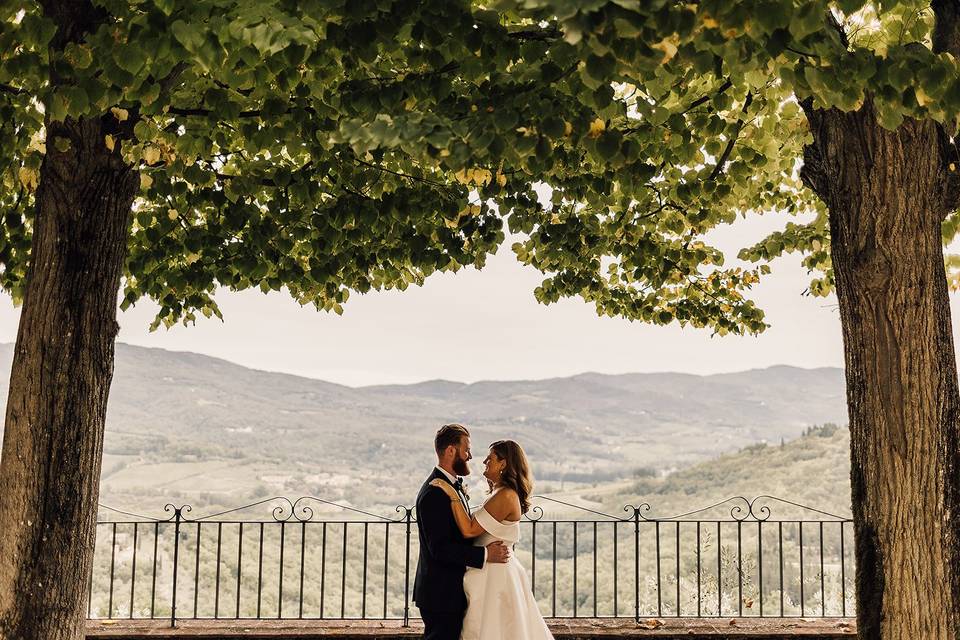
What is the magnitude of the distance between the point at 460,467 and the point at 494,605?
1.02 meters

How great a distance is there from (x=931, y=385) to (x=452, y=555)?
3252 mm

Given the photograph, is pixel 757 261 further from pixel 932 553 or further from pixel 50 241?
pixel 50 241

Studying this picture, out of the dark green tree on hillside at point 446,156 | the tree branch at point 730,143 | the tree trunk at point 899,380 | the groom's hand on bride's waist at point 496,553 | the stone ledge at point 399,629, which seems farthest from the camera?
the stone ledge at point 399,629

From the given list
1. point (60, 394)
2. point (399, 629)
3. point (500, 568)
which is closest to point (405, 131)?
point (60, 394)

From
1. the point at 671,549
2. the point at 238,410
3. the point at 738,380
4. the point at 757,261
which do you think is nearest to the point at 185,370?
the point at 238,410

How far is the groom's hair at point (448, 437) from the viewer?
5734mm

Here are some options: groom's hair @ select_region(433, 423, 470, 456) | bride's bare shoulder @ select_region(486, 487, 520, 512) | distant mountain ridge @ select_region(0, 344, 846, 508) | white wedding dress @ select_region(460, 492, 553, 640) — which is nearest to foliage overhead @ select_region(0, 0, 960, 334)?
groom's hair @ select_region(433, 423, 470, 456)

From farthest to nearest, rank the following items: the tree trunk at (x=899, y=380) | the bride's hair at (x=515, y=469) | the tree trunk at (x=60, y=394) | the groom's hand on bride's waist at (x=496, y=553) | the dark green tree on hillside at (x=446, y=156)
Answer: the bride's hair at (x=515, y=469), the groom's hand on bride's waist at (x=496, y=553), the tree trunk at (x=60, y=394), the tree trunk at (x=899, y=380), the dark green tree on hillside at (x=446, y=156)

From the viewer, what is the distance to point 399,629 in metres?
7.46

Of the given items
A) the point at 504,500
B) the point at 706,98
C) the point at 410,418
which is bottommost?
the point at 504,500

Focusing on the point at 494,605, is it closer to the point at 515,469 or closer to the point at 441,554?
the point at 441,554

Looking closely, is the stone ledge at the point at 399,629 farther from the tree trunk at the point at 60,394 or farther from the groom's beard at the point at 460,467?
the tree trunk at the point at 60,394

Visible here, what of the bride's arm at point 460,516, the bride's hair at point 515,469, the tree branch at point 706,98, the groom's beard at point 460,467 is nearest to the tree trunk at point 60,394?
the bride's arm at point 460,516

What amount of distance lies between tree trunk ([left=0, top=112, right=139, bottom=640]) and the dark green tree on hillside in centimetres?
1
